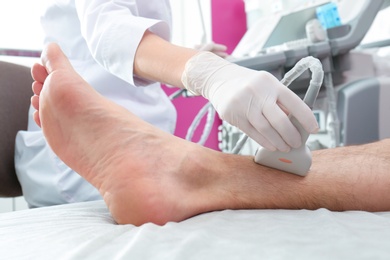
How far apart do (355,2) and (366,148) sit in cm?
138

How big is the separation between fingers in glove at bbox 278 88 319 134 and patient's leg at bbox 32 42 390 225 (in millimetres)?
111

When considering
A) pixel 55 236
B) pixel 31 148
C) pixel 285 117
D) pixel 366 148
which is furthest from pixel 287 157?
pixel 31 148

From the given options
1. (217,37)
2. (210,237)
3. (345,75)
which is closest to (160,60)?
(210,237)

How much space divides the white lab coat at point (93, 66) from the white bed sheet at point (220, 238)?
1.60 feet

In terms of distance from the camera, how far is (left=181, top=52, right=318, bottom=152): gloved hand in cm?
71

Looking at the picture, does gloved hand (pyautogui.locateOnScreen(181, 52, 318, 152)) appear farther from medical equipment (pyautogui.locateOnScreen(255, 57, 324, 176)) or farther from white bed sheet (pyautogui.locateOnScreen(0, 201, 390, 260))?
white bed sheet (pyautogui.locateOnScreen(0, 201, 390, 260))

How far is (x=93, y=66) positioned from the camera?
52.3 inches

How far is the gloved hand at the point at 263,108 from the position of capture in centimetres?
71

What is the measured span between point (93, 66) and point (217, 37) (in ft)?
6.91

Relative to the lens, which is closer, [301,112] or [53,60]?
[301,112]

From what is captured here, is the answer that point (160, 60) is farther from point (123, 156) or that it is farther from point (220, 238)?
point (220, 238)

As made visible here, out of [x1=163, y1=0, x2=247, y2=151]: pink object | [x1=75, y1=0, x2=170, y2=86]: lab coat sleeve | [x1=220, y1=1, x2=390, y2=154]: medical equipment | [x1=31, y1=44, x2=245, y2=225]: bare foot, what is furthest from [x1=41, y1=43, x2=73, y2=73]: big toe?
[x1=163, y1=0, x2=247, y2=151]: pink object

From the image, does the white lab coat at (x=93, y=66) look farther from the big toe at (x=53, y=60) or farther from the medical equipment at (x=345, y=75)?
the medical equipment at (x=345, y=75)

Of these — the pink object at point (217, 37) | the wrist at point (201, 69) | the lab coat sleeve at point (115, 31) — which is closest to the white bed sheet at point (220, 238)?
the wrist at point (201, 69)
